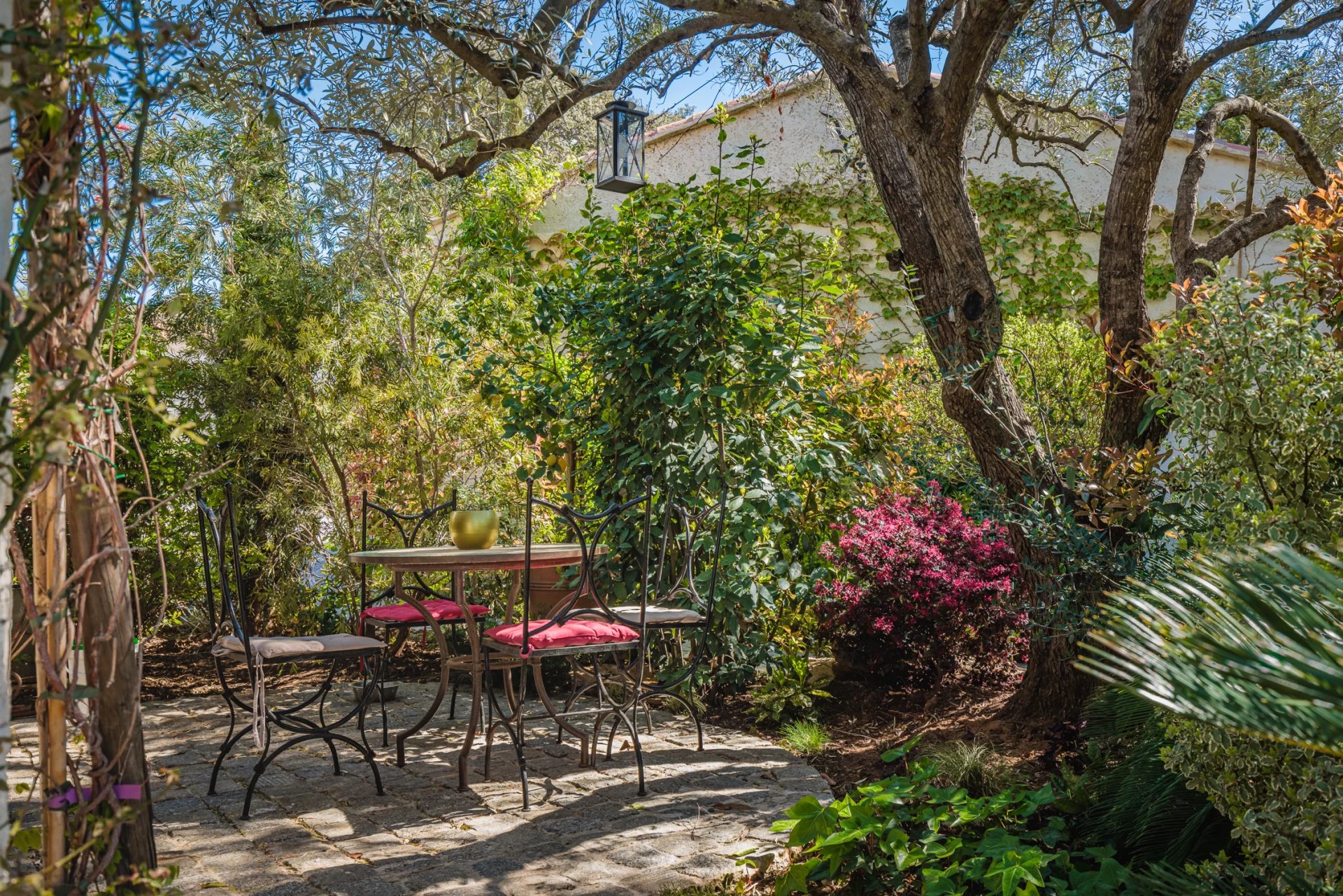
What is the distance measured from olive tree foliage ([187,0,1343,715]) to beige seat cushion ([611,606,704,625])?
1.36 m

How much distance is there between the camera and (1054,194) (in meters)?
9.84

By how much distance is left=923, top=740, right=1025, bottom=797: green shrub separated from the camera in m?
3.16

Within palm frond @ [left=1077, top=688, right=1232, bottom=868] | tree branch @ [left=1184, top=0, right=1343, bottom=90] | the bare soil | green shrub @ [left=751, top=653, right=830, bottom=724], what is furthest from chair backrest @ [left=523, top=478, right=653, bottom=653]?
tree branch @ [left=1184, top=0, right=1343, bottom=90]

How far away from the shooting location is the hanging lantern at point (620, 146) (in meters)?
4.77

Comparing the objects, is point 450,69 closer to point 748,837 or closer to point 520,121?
point 520,121

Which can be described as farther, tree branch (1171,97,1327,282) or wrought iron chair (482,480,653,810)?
tree branch (1171,97,1327,282)

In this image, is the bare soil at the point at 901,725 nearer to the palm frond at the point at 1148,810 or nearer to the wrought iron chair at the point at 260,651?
the palm frond at the point at 1148,810

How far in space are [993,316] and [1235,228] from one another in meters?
1.21

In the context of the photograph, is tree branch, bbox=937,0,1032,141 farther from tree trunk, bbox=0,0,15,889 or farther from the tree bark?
tree trunk, bbox=0,0,15,889

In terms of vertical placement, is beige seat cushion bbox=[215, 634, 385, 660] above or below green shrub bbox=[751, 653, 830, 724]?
above

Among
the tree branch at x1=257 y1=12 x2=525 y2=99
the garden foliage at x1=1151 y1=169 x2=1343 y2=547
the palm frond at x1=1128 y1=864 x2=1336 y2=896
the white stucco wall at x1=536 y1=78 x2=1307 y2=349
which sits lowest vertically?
the palm frond at x1=1128 y1=864 x2=1336 y2=896

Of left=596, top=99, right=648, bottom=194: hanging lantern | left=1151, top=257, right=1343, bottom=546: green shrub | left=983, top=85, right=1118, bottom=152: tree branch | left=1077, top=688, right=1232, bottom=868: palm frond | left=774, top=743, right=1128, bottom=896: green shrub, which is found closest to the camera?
left=1151, top=257, right=1343, bottom=546: green shrub

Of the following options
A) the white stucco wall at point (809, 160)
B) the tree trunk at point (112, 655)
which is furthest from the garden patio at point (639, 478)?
the white stucco wall at point (809, 160)

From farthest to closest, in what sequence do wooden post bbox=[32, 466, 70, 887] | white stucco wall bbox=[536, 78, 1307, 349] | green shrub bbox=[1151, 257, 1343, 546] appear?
white stucco wall bbox=[536, 78, 1307, 349]
green shrub bbox=[1151, 257, 1343, 546]
wooden post bbox=[32, 466, 70, 887]
